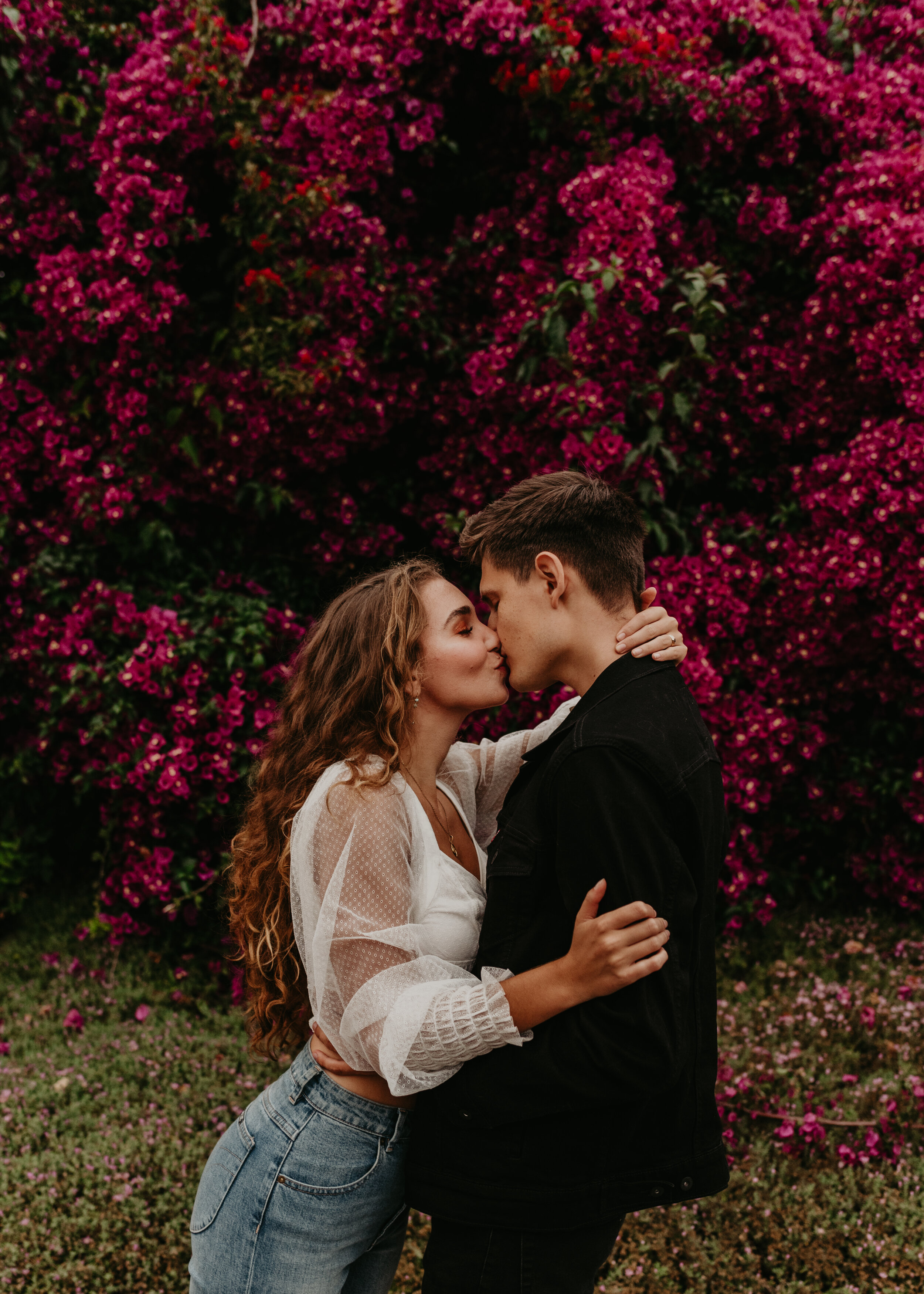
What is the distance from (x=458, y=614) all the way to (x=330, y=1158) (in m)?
1.11

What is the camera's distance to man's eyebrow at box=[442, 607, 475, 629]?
2.01m

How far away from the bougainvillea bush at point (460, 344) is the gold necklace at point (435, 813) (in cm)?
192

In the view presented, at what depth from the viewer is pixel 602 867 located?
1490mm

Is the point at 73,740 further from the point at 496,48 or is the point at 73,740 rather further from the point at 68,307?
the point at 496,48

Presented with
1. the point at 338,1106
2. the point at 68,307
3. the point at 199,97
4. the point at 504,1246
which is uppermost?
the point at 199,97

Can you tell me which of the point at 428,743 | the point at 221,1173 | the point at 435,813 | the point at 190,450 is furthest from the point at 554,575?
the point at 190,450

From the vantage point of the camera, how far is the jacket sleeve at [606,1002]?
1474 millimetres

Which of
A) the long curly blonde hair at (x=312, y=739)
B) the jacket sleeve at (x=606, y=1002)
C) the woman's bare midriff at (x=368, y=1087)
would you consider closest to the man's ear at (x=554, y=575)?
the long curly blonde hair at (x=312, y=739)

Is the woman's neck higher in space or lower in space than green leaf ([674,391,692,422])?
lower

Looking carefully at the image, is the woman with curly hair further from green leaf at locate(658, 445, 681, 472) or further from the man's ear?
green leaf at locate(658, 445, 681, 472)

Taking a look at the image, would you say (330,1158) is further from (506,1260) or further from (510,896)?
(510,896)

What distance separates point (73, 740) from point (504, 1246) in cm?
340

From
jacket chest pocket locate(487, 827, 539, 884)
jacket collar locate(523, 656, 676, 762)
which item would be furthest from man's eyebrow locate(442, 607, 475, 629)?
jacket chest pocket locate(487, 827, 539, 884)

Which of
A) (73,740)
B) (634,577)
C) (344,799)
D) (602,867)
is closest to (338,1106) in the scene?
(344,799)
